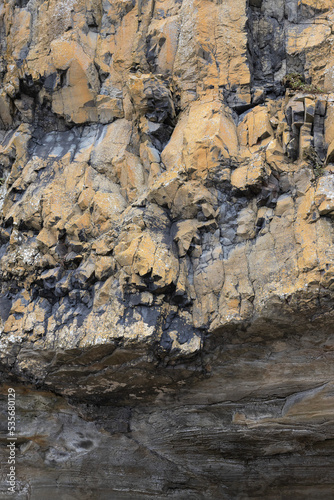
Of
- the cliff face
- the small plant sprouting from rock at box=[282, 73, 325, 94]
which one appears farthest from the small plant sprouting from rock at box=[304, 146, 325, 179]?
the small plant sprouting from rock at box=[282, 73, 325, 94]

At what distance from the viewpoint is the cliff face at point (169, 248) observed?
20.7 ft

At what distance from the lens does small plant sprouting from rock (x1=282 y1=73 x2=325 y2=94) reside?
269 inches

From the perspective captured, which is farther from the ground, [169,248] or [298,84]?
[298,84]

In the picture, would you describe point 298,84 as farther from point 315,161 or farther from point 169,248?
point 169,248

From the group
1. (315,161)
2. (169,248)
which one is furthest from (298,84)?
(169,248)

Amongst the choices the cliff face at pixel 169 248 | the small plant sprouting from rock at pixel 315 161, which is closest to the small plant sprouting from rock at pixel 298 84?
the cliff face at pixel 169 248

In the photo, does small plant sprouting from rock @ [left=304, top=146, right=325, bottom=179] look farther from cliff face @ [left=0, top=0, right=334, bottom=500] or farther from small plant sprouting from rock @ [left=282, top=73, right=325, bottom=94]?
small plant sprouting from rock @ [left=282, top=73, right=325, bottom=94]

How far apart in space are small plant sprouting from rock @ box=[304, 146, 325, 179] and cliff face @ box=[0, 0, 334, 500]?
23mm

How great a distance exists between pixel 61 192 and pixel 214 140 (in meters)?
2.64

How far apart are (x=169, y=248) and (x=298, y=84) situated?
9.88 ft

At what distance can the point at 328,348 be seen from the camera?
6121mm

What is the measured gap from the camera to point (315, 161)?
6199 millimetres

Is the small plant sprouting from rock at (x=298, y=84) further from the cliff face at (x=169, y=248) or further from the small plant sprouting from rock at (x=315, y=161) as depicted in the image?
the small plant sprouting from rock at (x=315, y=161)

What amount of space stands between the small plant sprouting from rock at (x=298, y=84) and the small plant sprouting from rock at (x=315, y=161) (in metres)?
1.04
